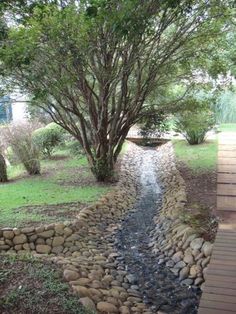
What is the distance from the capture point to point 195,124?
1016 cm

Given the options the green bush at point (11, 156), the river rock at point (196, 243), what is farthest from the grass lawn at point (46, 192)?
the river rock at point (196, 243)

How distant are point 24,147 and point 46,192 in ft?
6.59

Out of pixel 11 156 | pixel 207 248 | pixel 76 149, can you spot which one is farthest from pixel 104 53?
pixel 76 149

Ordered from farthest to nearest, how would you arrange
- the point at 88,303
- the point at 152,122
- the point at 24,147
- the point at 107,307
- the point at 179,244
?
1. the point at 152,122
2. the point at 24,147
3. the point at 179,244
4. the point at 107,307
5. the point at 88,303

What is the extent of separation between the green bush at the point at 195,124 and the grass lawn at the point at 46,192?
290 cm

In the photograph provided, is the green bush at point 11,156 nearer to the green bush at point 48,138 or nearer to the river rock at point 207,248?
the green bush at point 48,138

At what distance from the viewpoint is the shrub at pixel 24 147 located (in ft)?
29.5

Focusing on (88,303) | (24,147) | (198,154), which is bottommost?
(88,303)

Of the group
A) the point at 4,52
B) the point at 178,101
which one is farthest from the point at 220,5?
the point at 4,52

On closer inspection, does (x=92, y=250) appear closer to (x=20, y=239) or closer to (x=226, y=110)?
(x=20, y=239)

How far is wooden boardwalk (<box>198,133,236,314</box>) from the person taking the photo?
3133 mm

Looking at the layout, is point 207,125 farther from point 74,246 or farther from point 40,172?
point 74,246

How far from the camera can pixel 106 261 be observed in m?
5.05

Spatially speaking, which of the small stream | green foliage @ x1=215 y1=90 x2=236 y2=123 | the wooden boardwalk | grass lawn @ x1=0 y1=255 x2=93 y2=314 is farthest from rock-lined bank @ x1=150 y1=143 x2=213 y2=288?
green foliage @ x1=215 y1=90 x2=236 y2=123
